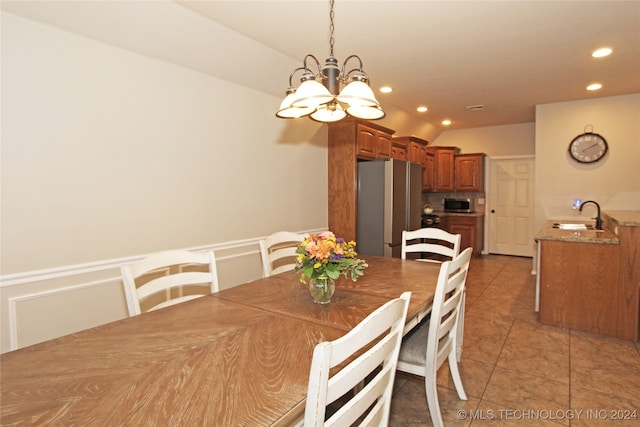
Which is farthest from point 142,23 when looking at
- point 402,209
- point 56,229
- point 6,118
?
point 402,209

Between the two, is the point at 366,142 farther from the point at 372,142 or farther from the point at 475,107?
the point at 475,107

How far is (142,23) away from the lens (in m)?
2.18

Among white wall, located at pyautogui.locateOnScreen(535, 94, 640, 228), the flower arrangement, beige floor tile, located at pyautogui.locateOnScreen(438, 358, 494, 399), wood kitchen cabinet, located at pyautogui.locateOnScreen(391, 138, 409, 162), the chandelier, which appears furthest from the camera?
wood kitchen cabinet, located at pyautogui.locateOnScreen(391, 138, 409, 162)

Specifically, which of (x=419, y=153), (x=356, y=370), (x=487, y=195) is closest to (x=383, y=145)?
(x=419, y=153)

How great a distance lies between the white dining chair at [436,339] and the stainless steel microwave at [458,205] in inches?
200

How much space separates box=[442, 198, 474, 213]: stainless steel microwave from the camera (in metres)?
6.59

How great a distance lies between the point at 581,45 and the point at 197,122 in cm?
332

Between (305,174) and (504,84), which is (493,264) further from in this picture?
(305,174)

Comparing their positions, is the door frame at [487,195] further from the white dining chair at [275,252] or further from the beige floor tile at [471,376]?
the white dining chair at [275,252]

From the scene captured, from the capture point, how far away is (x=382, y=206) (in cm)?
383

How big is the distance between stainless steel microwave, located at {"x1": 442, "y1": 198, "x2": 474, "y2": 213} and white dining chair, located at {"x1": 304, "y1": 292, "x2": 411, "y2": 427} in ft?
19.8

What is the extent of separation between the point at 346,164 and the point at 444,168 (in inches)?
131

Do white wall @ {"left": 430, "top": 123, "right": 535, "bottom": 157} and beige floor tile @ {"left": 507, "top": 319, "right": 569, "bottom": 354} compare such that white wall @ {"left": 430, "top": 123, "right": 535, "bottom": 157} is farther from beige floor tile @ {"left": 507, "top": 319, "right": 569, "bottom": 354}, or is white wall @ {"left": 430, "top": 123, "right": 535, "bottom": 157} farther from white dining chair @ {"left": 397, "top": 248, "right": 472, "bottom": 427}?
white dining chair @ {"left": 397, "top": 248, "right": 472, "bottom": 427}

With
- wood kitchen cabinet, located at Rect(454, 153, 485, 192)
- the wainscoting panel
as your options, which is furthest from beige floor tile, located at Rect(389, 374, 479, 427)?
wood kitchen cabinet, located at Rect(454, 153, 485, 192)
